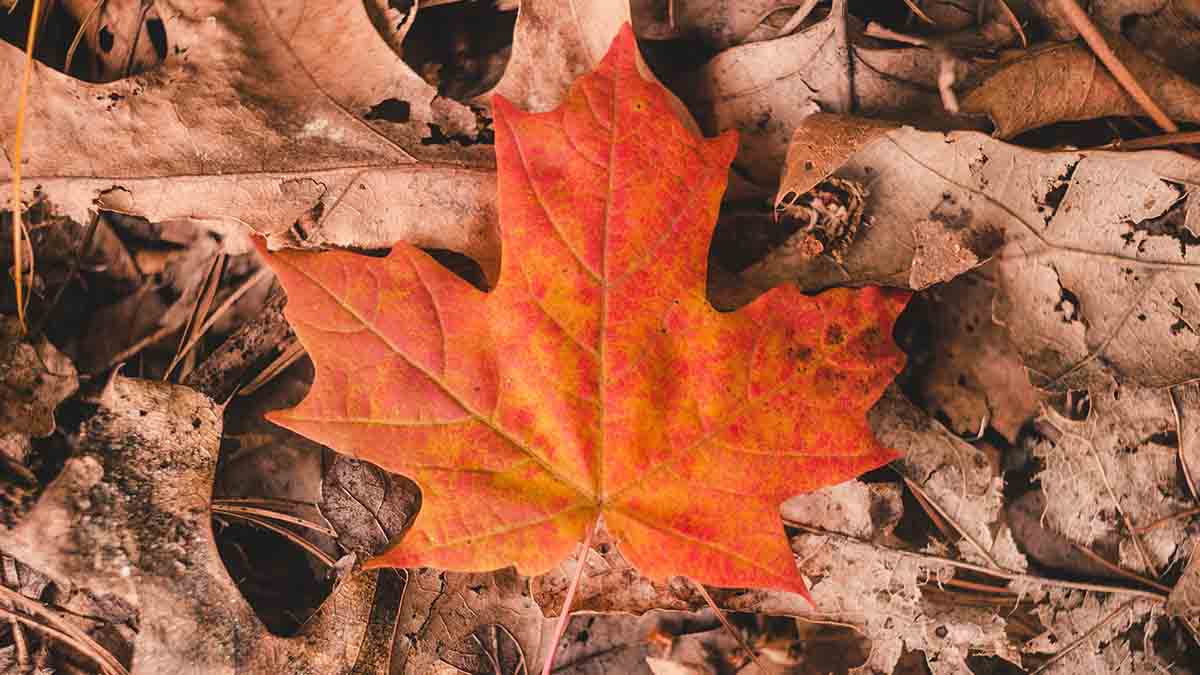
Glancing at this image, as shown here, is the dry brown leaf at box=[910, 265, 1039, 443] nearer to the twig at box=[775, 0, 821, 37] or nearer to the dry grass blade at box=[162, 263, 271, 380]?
the twig at box=[775, 0, 821, 37]

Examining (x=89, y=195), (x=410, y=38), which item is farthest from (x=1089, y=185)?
(x=89, y=195)

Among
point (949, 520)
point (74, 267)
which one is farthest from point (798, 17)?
point (74, 267)

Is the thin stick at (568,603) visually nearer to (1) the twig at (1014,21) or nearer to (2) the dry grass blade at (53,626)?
(2) the dry grass blade at (53,626)

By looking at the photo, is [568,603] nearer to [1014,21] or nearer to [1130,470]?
[1130,470]

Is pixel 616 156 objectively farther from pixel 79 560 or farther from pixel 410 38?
pixel 79 560

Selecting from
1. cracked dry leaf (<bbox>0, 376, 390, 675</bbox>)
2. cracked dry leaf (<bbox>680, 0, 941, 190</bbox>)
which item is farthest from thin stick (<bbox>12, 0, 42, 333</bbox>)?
cracked dry leaf (<bbox>680, 0, 941, 190</bbox>)

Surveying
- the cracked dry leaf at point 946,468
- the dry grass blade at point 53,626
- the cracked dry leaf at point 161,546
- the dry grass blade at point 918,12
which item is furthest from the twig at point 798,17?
the dry grass blade at point 53,626
